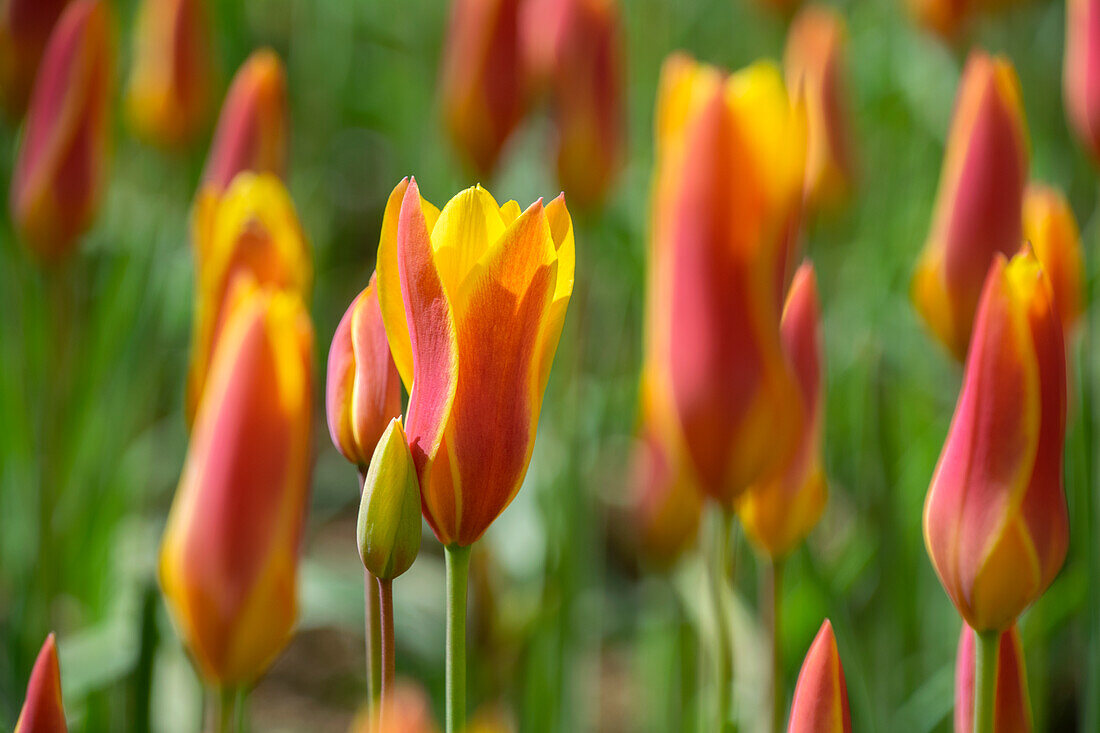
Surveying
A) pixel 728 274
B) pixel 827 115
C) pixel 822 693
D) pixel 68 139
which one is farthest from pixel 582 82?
pixel 822 693

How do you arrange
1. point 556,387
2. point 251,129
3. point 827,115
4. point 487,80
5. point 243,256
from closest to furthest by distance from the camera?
point 243,256 < point 251,129 < point 487,80 < point 827,115 < point 556,387

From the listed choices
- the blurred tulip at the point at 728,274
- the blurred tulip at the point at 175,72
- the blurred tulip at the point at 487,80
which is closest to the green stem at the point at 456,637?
the blurred tulip at the point at 728,274

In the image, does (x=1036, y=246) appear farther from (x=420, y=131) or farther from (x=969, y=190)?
(x=420, y=131)

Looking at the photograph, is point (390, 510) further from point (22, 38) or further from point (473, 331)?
point (22, 38)

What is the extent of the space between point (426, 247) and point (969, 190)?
1.25 ft

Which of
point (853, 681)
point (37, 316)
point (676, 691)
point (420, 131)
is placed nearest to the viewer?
point (853, 681)

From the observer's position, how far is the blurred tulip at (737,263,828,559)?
0.54 meters

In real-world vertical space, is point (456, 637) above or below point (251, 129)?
below

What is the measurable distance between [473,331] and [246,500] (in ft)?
0.36

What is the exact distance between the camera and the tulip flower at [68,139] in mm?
833

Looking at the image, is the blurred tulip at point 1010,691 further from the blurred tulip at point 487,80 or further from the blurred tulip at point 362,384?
the blurred tulip at point 487,80

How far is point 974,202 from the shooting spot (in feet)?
2.06

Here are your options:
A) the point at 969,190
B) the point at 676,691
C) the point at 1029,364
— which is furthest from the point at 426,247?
the point at 676,691

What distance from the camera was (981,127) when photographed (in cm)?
62
